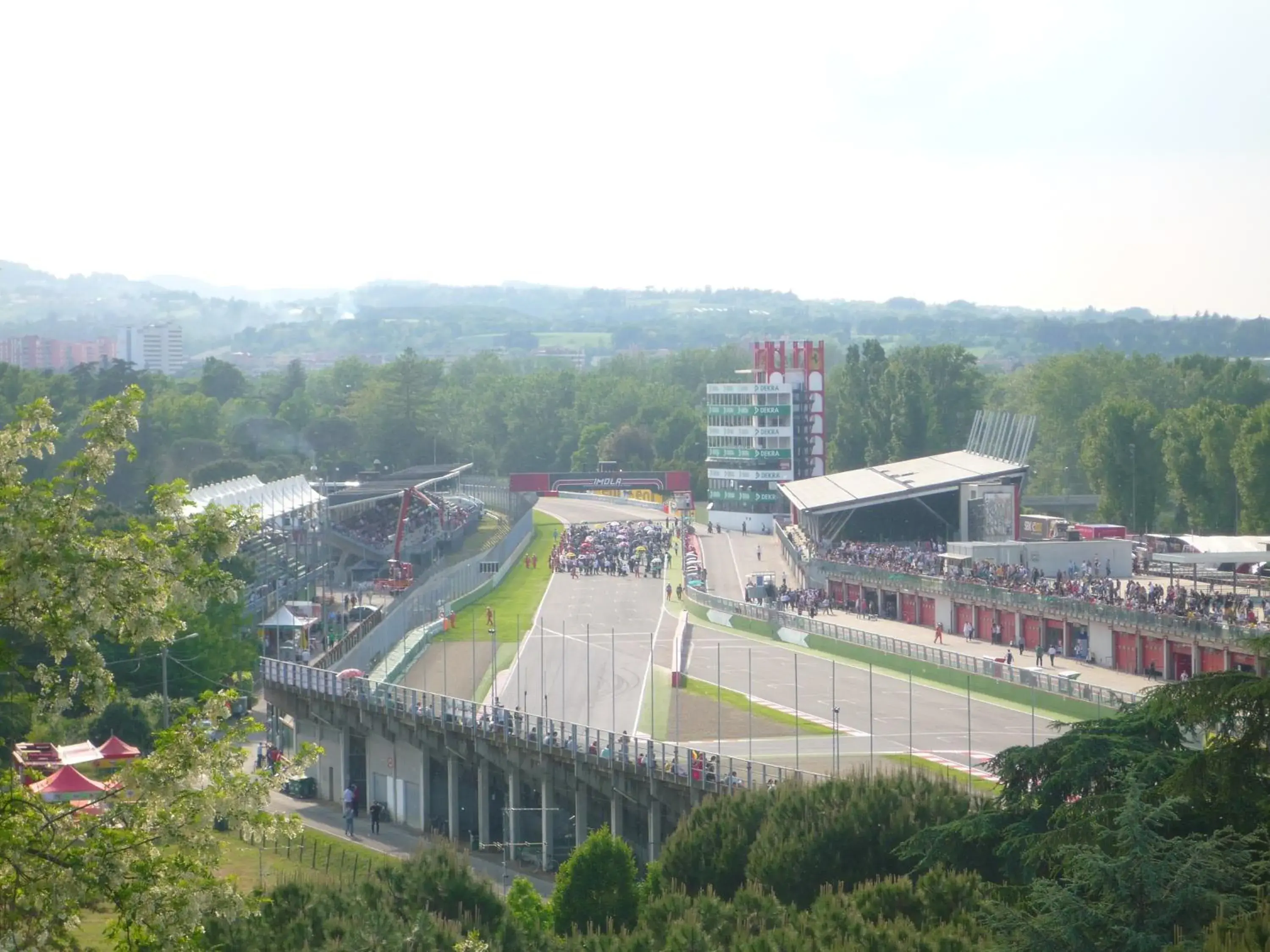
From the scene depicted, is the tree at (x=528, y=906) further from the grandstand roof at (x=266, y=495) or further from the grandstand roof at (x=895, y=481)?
the grandstand roof at (x=895, y=481)

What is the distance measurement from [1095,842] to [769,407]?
297 feet

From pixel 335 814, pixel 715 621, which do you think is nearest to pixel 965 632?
pixel 715 621

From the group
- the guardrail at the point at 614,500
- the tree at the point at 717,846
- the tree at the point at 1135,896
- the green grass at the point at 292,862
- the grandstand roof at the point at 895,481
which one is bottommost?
the guardrail at the point at 614,500

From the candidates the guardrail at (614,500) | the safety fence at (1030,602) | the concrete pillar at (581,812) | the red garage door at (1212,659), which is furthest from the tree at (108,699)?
the guardrail at (614,500)

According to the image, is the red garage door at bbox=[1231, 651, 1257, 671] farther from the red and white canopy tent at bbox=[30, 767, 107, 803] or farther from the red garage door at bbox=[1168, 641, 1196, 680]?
the red and white canopy tent at bbox=[30, 767, 107, 803]

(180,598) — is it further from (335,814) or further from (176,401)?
(176,401)

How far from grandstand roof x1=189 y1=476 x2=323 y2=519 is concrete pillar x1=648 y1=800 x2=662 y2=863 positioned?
3991 cm

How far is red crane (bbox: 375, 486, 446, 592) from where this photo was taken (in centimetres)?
8094

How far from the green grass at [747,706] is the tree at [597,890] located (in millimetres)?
11076

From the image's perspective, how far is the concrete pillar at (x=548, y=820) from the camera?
40531mm

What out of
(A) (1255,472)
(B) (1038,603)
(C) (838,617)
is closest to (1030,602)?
(B) (1038,603)

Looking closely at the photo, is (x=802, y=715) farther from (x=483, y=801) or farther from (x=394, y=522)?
(x=394, y=522)

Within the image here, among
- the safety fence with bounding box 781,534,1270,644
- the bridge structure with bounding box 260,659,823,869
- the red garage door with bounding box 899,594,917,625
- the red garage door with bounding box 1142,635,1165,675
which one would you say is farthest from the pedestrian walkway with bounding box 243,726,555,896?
the red garage door with bounding box 899,594,917,625

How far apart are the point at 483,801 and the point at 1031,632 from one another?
77.1 ft
